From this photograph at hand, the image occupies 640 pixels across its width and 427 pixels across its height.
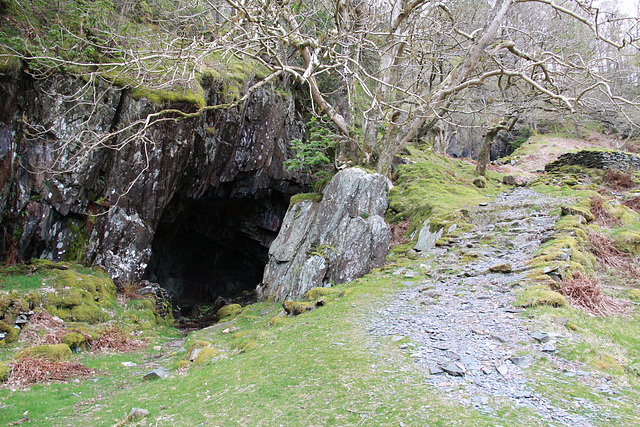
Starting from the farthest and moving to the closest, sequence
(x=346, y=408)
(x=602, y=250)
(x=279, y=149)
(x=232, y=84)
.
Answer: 1. (x=279, y=149)
2. (x=232, y=84)
3. (x=602, y=250)
4. (x=346, y=408)

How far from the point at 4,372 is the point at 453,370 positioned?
6.17m

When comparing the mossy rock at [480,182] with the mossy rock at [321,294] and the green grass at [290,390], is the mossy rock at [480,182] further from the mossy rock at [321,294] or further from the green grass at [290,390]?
the green grass at [290,390]

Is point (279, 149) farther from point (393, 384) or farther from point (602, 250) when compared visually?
point (393, 384)

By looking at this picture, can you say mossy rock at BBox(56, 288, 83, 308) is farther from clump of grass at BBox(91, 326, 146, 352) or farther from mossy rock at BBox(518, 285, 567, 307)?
mossy rock at BBox(518, 285, 567, 307)

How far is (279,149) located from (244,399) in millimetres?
14548

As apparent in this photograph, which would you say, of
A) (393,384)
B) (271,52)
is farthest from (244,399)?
(271,52)

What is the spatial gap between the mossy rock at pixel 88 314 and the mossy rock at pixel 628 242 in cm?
1170

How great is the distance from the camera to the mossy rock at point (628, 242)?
6.92 m

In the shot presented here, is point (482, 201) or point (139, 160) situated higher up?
point (482, 201)

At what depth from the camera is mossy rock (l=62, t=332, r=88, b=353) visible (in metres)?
6.90

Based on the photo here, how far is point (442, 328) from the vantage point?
15.6 ft

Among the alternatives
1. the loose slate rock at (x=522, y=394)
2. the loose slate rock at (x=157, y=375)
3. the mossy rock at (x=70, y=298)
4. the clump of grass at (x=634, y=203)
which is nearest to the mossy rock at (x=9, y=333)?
the mossy rock at (x=70, y=298)

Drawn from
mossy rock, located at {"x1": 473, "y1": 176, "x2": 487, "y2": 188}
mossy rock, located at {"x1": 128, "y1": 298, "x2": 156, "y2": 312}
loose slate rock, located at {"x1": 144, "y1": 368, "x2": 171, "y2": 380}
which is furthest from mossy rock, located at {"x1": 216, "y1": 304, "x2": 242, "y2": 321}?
mossy rock, located at {"x1": 473, "y1": 176, "x2": 487, "y2": 188}

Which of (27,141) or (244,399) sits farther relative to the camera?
(27,141)
